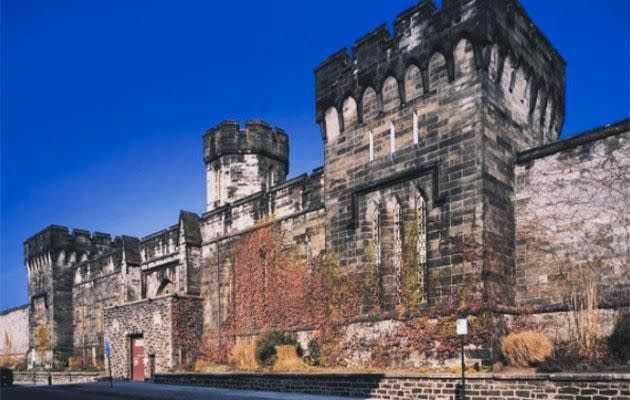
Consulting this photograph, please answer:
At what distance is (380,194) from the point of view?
18.7 meters

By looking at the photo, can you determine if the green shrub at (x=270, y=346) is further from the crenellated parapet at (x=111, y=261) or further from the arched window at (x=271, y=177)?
the crenellated parapet at (x=111, y=261)

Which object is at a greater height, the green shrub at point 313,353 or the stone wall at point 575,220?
the stone wall at point 575,220

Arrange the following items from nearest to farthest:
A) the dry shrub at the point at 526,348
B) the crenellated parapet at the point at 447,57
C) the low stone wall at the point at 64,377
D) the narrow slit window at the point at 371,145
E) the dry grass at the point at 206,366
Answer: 1. the dry shrub at the point at 526,348
2. the crenellated parapet at the point at 447,57
3. the narrow slit window at the point at 371,145
4. the dry grass at the point at 206,366
5. the low stone wall at the point at 64,377

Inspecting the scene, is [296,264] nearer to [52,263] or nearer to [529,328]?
[529,328]

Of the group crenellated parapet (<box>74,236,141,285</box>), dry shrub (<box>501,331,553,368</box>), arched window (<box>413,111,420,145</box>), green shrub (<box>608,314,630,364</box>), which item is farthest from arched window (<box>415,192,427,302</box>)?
crenellated parapet (<box>74,236,141,285</box>)

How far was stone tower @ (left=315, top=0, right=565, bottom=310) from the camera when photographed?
16.2 meters

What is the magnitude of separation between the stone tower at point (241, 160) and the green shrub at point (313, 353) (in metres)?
13.0

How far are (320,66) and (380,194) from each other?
567 centimetres

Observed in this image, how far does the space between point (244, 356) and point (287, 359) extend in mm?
2986

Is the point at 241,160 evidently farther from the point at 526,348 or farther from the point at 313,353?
the point at 526,348

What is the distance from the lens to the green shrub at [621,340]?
13.4 meters

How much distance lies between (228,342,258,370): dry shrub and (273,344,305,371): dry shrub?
1.49m

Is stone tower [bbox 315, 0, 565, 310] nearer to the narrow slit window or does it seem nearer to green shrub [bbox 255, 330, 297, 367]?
the narrow slit window

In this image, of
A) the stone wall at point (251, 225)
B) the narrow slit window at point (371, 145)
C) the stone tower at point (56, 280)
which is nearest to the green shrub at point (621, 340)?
the narrow slit window at point (371, 145)
